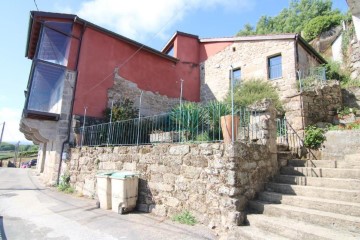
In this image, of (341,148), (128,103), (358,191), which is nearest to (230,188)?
(358,191)

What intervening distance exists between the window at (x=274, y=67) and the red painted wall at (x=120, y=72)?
188 inches

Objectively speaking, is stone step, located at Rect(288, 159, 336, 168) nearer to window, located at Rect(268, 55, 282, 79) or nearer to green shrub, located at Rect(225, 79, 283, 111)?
green shrub, located at Rect(225, 79, 283, 111)

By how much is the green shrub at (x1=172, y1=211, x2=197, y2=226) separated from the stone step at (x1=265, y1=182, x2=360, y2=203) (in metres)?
1.65

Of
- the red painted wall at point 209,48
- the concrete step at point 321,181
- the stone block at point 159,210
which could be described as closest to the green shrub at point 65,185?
the stone block at point 159,210

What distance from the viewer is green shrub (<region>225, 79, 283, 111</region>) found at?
1044 centimetres

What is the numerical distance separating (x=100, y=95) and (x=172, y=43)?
23.4 feet

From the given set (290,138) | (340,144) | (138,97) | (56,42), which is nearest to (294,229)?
(340,144)

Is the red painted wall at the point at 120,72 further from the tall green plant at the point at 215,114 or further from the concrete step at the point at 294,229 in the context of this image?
the concrete step at the point at 294,229

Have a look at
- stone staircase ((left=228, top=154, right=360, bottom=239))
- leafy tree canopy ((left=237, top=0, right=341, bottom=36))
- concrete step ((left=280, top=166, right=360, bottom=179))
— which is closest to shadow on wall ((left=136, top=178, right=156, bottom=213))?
stone staircase ((left=228, top=154, right=360, bottom=239))

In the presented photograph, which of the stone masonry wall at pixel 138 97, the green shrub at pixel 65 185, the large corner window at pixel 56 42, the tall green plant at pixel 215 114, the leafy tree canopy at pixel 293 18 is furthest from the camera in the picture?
the leafy tree canopy at pixel 293 18

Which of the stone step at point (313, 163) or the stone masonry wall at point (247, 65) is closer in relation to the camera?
the stone step at point (313, 163)

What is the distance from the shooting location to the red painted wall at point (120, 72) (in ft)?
34.9

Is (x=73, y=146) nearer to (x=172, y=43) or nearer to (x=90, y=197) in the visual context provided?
(x=90, y=197)

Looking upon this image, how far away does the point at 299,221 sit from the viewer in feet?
11.6
